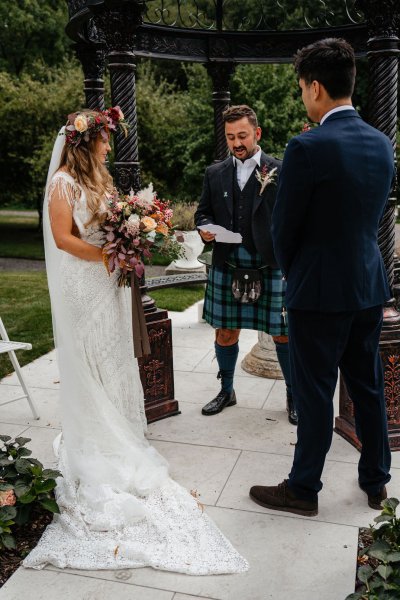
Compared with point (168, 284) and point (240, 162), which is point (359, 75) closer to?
→ point (168, 284)

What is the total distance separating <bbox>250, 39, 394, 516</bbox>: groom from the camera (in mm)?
2533

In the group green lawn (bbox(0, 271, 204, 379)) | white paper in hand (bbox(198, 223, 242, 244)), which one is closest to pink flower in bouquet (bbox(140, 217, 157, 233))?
white paper in hand (bbox(198, 223, 242, 244))

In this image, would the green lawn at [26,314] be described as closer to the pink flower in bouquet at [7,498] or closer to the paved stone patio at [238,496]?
the paved stone patio at [238,496]

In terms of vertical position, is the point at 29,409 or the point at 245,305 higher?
the point at 245,305

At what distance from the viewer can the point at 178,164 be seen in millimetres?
15773

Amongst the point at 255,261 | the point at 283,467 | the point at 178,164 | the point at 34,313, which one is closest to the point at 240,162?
the point at 255,261

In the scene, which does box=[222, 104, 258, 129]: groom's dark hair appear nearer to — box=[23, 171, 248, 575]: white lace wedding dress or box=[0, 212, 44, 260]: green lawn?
box=[23, 171, 248, 575]: white lace wedding dress

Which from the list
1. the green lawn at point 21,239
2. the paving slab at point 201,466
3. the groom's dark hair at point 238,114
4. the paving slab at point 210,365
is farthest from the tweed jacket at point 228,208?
the green lawn at point 21,239

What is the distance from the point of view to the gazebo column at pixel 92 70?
515cm

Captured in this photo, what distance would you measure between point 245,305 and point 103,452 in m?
1.40

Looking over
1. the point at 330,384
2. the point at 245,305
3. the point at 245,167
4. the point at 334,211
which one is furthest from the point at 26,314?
the point at 334,211

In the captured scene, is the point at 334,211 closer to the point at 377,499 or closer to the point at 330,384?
the point at 330,384

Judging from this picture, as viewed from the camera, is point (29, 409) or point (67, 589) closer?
point (67, 589)

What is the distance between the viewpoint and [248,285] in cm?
400
